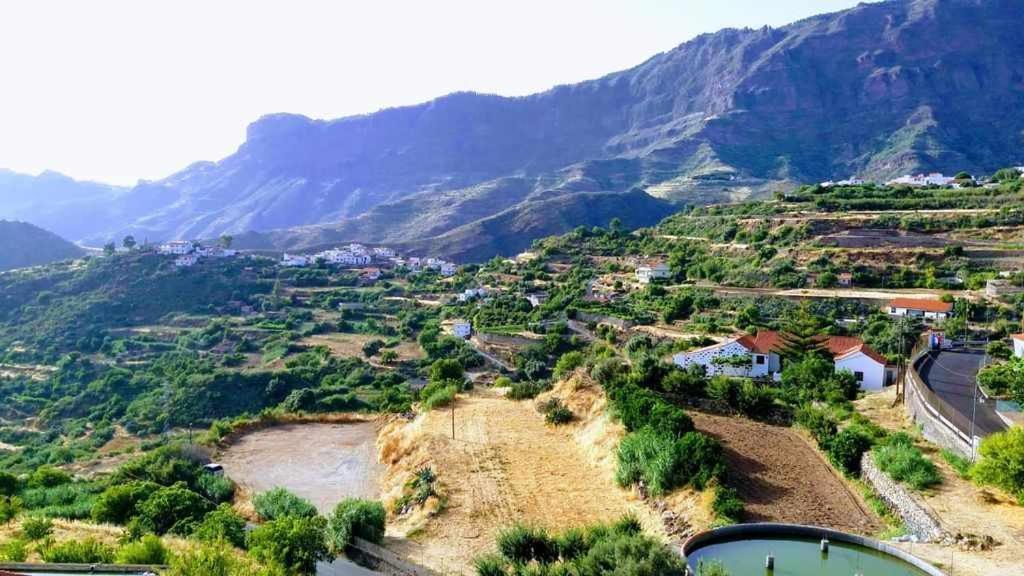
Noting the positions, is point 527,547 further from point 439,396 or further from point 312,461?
point 439,396

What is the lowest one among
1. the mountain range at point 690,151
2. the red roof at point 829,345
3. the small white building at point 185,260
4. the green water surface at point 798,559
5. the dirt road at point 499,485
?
the dirt road at point 499,485

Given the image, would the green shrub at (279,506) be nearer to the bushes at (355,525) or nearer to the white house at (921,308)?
the bushes at (355,525)

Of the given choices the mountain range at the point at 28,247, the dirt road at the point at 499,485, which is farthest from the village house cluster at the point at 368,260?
the dirt road at the point at 499,485

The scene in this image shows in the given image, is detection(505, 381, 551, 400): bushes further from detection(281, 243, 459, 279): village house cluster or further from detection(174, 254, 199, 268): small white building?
detection(174, 254, 199, 268): small white building

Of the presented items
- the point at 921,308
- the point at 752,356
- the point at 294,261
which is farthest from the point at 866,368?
the point at 294,261

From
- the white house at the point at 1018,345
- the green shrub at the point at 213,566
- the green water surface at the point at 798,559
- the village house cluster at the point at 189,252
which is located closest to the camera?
the green shrub at the point at 213,566
